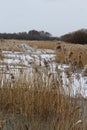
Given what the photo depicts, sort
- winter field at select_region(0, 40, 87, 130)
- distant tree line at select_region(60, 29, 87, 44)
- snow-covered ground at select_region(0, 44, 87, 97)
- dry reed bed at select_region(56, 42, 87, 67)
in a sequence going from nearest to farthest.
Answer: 1. winter field at select_region(0, 40, 87, 130)
2. snow-covered ground at select_region(0, 44, 87, 97)
3. dry reed bed at select_region(56, 42, 87, 67)
4. distant tree line at select_region(60, 29, 87, 44)

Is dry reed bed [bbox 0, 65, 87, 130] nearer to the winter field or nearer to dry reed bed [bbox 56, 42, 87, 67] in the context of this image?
the winter field

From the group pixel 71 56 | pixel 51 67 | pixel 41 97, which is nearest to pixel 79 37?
pixel 51 67

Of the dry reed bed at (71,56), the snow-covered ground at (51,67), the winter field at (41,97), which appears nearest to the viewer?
the winter field at (41,97)

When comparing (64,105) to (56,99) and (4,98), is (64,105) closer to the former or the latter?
(56,99)

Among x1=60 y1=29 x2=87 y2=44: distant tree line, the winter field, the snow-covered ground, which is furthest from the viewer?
x1=60 y1=29 x2=87 y2=44: distant tree line

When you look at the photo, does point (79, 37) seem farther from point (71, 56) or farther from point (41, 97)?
point (41, 97)

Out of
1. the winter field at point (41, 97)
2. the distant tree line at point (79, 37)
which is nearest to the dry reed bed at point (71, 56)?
the winter field at point (41, 97)

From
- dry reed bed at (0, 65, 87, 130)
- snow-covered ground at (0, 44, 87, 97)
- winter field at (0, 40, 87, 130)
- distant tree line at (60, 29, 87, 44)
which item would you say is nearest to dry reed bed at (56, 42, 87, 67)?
winter field at (0, 40, 87, 130)

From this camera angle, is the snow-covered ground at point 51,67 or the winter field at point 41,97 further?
the snow-covered ground at point 51,67

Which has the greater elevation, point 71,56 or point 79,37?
point 71,56

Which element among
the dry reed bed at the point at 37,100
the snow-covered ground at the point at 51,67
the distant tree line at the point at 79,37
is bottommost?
the distant tree line at the point at 79,37

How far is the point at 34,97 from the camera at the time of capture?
412 centimetres

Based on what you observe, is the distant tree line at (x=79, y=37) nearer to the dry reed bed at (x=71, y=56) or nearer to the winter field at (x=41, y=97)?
the dry reed bed at (x=71, y=56)

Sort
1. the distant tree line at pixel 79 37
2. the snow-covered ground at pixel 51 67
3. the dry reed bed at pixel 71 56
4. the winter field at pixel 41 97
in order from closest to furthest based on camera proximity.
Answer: the winter field at pixel 41 97
the snow-covered ground at pixel 51 67
the dry reed bed at pixel 71 56
the distant tree line at pixel 79 37
